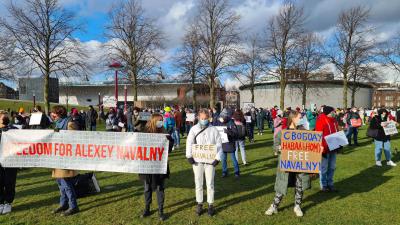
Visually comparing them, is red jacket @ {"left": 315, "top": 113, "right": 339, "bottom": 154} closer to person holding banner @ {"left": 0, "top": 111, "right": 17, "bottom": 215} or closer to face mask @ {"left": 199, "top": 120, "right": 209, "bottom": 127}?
face mask @ {"left": 199, "top": 120, "right": 209, "bottom": 127}

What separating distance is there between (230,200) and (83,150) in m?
3.30

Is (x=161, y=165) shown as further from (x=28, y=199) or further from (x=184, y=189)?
(x=28, y=199)

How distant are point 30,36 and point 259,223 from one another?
2844cm

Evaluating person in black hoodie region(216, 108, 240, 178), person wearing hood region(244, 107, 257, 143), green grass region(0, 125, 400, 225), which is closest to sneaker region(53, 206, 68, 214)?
green grass region(0, 125, 400, 225)

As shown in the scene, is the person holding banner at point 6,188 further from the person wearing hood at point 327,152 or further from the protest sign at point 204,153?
the person wearing hood at point 327,152

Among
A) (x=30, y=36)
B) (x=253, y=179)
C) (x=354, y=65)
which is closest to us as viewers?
(x=253, y=179)

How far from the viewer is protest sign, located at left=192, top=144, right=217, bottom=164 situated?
601 cm

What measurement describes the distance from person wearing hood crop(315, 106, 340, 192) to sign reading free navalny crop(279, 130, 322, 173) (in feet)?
4.89

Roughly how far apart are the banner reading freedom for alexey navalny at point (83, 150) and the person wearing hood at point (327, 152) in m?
3.77

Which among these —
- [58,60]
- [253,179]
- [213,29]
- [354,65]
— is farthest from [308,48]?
[253,179]

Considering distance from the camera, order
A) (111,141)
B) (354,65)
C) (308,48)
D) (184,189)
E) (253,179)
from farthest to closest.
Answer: (308,48) → (354,65) → (253,179) → (184,189) → (111,141)

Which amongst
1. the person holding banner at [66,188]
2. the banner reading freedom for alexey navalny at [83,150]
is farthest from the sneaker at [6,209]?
the person holding banner at [66,188]

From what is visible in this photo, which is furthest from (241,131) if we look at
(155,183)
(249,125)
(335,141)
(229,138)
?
(249,125)

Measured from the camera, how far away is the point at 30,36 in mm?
28125
